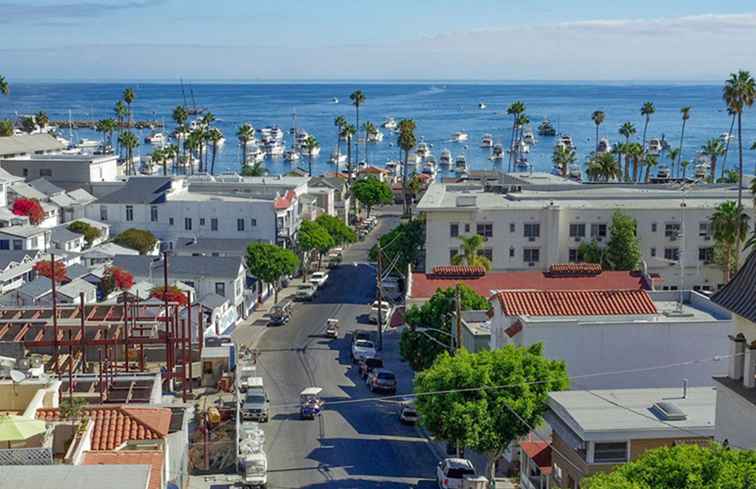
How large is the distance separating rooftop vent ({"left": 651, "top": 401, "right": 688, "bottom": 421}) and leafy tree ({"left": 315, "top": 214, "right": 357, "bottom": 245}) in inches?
2262

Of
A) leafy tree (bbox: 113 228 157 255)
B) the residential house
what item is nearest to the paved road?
the residential house

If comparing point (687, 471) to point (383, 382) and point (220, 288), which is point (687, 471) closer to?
point (383, 382)

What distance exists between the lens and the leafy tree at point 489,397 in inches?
1256

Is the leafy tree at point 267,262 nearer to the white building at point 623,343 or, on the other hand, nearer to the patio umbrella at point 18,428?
the white building at point 623,343

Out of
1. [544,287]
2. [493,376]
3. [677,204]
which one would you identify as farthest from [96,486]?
[677,204]

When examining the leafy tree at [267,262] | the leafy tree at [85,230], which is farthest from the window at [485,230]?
the leafy tree at [85,230]

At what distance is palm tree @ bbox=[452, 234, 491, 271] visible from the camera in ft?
201

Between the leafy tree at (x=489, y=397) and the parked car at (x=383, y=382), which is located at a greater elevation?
the leafy tree at (x=489, y=397)

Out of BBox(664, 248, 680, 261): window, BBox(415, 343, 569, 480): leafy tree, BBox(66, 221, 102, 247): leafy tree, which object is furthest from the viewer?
BBox(66, 221, 102, 247): leafy tree

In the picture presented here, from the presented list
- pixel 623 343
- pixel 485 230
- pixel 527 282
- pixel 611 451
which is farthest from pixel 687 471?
pixel 485 230

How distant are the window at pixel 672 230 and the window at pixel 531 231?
8170mm

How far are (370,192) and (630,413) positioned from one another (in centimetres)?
8079

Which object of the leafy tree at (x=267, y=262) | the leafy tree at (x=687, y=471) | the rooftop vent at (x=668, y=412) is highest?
the leafy tree at (x=687, y=471)

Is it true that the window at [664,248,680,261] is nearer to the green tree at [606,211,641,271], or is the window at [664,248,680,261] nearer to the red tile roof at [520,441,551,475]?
the green tree at [606,211,641,271]
